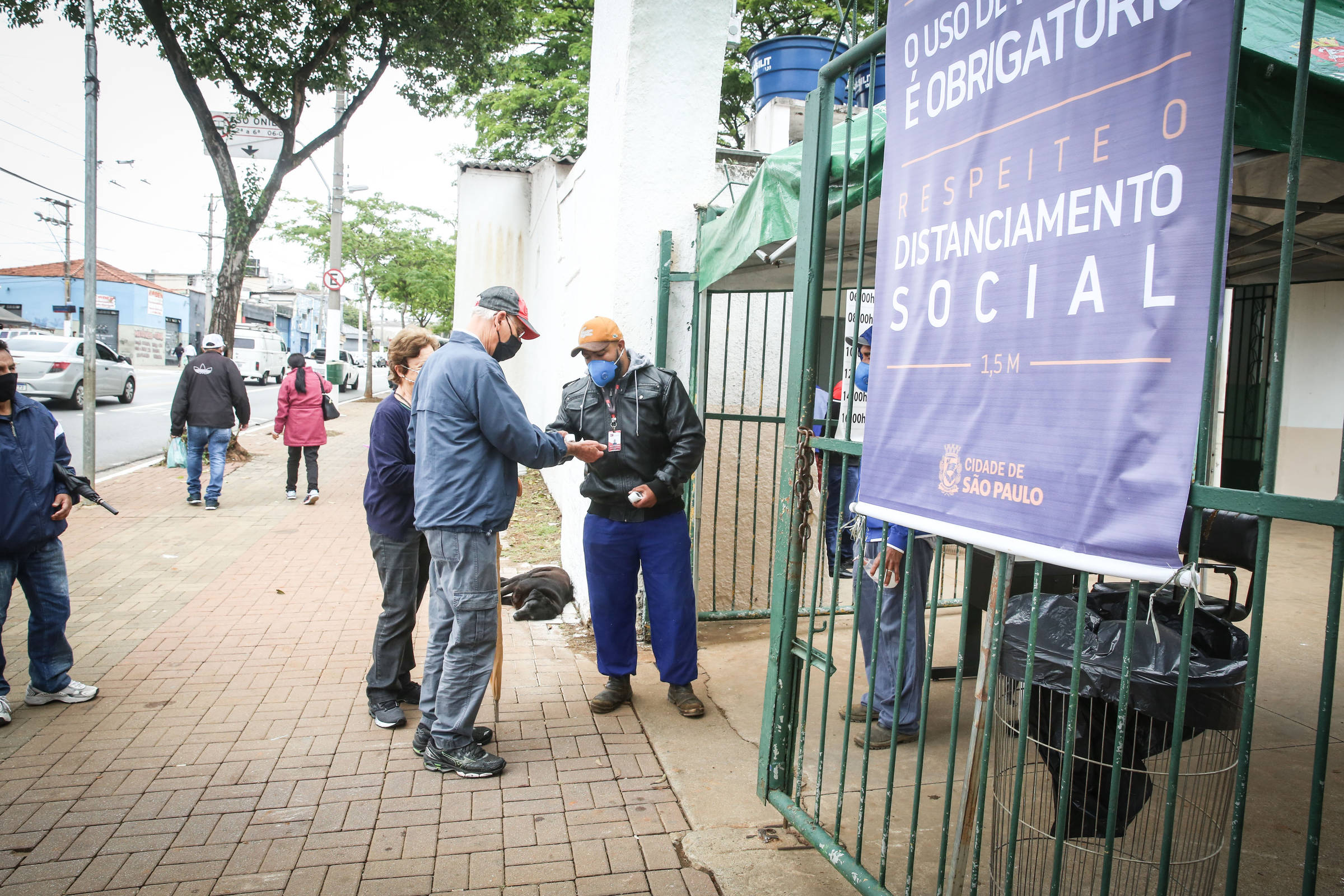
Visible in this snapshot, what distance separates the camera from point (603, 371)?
421 cm

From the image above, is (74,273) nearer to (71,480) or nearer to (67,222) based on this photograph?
(67,222)

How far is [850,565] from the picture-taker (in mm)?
5879

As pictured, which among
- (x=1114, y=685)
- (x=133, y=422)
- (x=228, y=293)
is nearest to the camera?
(x=1114, y=685)

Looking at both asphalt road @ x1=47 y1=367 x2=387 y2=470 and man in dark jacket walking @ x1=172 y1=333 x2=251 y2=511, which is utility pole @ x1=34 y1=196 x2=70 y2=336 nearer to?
asphalt road @ x1=47 y1=367 x2=387 y2=470

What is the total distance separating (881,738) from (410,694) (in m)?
2.32

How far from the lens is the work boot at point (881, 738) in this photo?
3.81 metres

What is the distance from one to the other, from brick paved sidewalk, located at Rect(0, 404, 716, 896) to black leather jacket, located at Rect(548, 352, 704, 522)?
1096 millimetres

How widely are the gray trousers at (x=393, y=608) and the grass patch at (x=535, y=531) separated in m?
2.56

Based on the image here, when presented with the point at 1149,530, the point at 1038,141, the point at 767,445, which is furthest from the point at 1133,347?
the point at 767,445

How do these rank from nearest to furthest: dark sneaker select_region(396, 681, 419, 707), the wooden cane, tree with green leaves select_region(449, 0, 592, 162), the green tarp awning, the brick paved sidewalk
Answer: the green tarp awning → the brick paved sidewalk → the wooden cane → dark sneaker select_region(396, 681, 419, 707) → tree with green leaves select_region(449, 0, 592, 162)

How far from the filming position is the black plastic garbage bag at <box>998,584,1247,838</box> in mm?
2186

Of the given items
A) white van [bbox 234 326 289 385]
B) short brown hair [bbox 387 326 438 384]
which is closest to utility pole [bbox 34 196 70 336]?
white van [bbox 234 326 289 385]

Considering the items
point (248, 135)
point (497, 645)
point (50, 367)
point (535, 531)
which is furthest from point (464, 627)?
point (50, 367)

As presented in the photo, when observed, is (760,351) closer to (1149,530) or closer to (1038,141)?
(1038,141)
